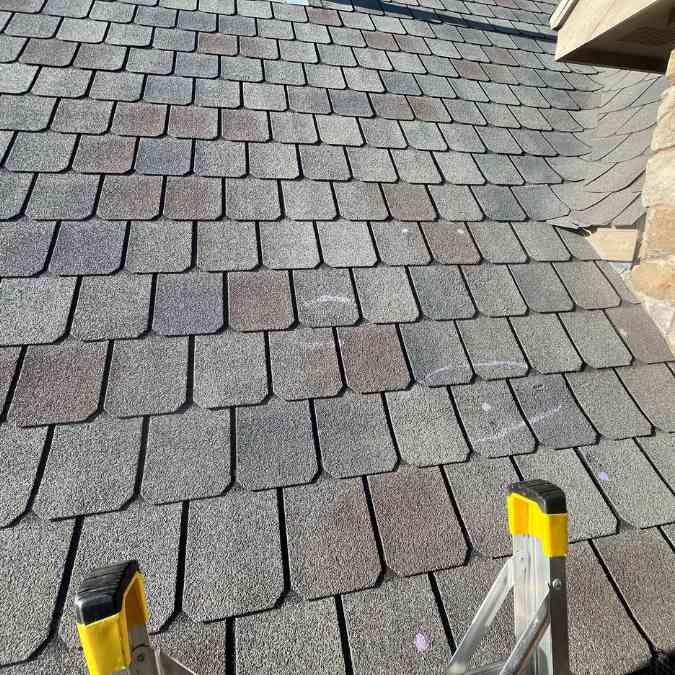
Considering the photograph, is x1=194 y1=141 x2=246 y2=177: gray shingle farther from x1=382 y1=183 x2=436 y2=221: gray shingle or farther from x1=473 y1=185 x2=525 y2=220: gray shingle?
x1=473 y1=185 x2=525 y2=220: gray shingle

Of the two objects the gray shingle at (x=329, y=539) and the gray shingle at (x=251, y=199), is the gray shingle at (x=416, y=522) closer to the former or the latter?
the gray shingle at (x=329, y=539)

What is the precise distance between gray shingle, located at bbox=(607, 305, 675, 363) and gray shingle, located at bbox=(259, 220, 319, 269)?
4.21 feet

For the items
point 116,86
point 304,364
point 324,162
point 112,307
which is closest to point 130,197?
point 112,307

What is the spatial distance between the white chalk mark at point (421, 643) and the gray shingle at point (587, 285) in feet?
4.71

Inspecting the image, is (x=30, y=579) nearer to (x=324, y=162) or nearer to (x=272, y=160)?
(x=272, y=160)

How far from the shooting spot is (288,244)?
1.79m

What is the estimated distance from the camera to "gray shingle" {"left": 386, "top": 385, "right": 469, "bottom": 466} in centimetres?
138

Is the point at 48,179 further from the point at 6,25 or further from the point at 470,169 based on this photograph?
the point at 470,169

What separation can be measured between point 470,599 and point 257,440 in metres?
0.71

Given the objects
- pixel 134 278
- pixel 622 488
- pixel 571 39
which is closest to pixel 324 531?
pixel 622 488

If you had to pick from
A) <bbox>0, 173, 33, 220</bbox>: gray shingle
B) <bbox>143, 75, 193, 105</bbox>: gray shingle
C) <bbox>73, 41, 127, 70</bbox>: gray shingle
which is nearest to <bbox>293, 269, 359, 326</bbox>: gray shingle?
<bbox>0, 173, 33, 220</bbox>: gray shingle

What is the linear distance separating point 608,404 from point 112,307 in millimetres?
1771

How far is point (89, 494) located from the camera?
1.16m

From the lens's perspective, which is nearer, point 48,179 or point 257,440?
point 257,440
